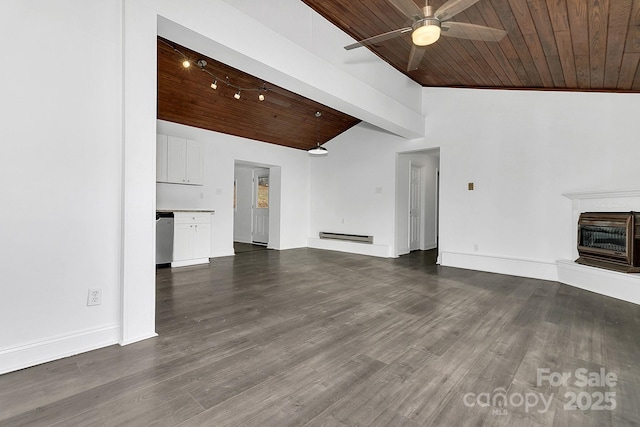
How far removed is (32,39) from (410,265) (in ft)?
17.8

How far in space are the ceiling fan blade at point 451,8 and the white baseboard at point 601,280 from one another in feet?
11.6

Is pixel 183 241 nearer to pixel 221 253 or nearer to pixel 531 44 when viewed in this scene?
pixel 221 253

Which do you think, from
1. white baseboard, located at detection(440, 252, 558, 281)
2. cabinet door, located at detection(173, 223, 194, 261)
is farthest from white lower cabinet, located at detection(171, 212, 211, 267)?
white baseboard, located at detection(440, 252, 558, 281)

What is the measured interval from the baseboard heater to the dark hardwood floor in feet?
10.4

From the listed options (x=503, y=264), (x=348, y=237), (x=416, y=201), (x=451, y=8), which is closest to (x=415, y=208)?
(x=416, y=201)

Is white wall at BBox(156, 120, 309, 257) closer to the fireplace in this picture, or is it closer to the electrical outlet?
the electrical outlet

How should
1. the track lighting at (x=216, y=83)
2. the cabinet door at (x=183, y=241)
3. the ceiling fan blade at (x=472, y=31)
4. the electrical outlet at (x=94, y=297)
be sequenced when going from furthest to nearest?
the cabinet door at (x=183, y=241) → the track lighting at (x=216, y=83) → the ceiling fan blade at (x=472, y=31) → the electrical outlet at (x=94, y=297)

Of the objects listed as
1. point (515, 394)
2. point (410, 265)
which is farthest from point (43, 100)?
point (410, 265)

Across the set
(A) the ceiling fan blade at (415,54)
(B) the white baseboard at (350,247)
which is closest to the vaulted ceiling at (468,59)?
(A) the ceiling fan blade at (415,54)

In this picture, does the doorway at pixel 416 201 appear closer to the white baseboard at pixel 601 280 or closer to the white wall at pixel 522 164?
the white wall at pixel 522 164

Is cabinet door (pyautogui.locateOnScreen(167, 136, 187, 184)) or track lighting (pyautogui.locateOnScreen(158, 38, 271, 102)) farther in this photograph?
cabinet door (pyautogui.locateOnScreen(167, 136, 187, 184))

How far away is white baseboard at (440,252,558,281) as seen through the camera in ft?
14.7

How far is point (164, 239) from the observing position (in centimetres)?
484

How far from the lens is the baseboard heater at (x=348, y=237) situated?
6.72m
